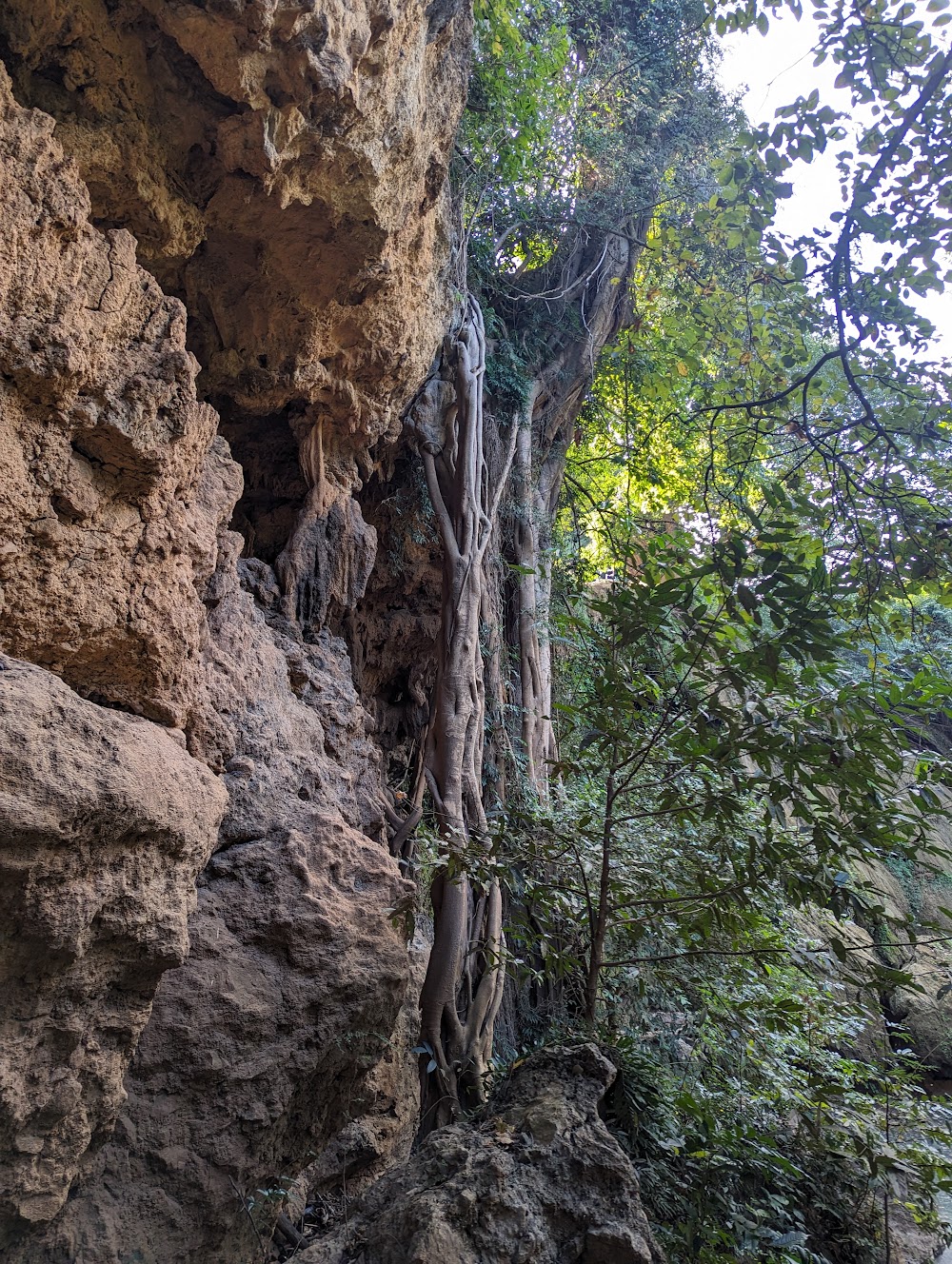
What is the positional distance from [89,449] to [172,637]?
1.80ft

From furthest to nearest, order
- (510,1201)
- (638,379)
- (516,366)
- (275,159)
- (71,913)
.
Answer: (638,379), (516,366), (275,159), (510,1201), (71,913)

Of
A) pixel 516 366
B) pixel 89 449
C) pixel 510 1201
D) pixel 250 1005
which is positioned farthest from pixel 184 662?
pixel 516 366

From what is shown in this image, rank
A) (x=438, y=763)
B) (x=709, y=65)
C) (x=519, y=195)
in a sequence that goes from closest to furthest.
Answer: (x=438, y=763) → (x=519, y=195) → (x=709, y=65)

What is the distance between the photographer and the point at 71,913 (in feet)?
5.25

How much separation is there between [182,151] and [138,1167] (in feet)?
9.67

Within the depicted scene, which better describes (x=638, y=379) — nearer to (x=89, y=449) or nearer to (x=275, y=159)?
(x=275, y=159)

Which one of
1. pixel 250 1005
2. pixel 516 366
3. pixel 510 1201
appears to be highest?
pixel 516 366

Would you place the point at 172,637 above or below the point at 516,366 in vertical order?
below

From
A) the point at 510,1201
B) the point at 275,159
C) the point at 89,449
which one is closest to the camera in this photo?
the point at 510,1201

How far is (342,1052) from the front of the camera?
8.05 feet

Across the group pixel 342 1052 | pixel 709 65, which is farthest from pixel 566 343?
pixel 342 1052

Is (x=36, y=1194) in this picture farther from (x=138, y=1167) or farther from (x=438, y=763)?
(x=438, y=763)

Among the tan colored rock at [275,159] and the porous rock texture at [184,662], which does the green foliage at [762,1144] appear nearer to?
the porous rock texture at [184,662]

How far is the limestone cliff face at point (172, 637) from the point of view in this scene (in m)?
1.66
